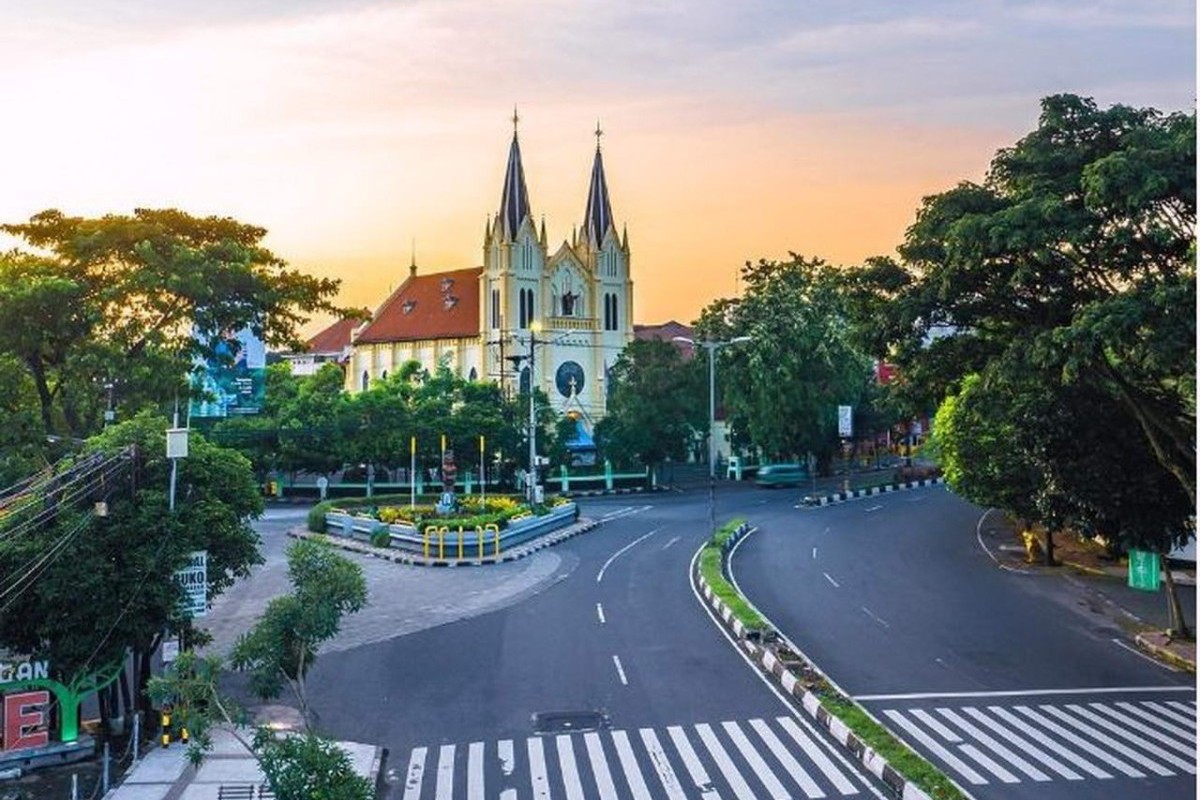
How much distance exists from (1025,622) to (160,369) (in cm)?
2348

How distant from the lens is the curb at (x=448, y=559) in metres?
36.1

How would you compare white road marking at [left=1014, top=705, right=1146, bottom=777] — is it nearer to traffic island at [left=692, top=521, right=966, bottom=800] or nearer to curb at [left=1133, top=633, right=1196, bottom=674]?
traffic island at [left=692, top=521, right=966, bottom=800]

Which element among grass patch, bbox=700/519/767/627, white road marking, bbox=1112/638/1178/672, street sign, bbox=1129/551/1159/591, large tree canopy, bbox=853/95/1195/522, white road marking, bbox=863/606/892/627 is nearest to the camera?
large tree canopy, bbox=853/95/1195/522

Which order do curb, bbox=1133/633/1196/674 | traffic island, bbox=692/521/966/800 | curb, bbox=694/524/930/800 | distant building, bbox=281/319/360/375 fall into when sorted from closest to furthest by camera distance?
1. traffic island, bbox=692/521/966/800
2. curb, bbox=694/524/930/800
3. curb, bbox=1133/633/1196/674
4. distant building, bbox=281/319/360/375

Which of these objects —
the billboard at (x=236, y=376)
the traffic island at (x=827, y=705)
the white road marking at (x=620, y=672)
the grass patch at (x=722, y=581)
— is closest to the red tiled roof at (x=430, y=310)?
the grass patch at (x=722, y=581)

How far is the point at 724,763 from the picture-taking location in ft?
52.6

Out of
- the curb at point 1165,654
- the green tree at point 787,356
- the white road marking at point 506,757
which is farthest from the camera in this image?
the green tree at point 787,356

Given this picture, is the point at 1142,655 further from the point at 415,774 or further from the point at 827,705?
the point at 415,774

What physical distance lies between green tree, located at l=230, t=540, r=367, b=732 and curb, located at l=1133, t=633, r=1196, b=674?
17.2 m

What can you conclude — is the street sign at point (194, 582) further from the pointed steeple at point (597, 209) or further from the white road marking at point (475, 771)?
the pointed steeple at point (597, 209)

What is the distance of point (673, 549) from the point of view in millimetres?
38906

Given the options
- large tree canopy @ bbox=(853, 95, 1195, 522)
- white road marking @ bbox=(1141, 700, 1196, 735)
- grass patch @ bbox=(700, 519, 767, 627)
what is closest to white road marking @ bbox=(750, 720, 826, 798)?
grass patch @ bbox=(700, 519, 767, 627)

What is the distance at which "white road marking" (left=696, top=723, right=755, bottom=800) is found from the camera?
587 inches

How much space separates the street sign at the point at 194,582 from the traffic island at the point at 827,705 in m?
10.8
